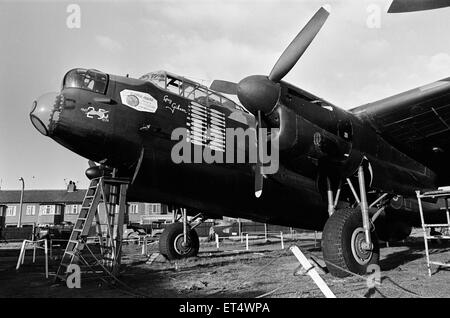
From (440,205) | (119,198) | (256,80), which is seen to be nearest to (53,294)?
(119,198)

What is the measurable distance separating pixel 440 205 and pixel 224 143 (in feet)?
27.5

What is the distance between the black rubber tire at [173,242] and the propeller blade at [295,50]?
771 centimetres

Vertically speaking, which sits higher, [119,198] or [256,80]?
[256,80]

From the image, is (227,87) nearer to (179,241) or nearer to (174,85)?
(174,85)

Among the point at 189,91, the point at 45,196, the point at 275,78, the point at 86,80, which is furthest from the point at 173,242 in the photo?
the point at 45,196

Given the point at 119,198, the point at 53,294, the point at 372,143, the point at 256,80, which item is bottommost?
the point at 53,294

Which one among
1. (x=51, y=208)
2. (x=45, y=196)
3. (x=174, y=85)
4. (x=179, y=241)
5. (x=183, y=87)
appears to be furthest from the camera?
(x=45, y=196)

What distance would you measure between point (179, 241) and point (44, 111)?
23.9ft

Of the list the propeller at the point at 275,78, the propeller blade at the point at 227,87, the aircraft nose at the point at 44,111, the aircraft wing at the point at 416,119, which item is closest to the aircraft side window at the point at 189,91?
the propeller blade at the point at 227,87

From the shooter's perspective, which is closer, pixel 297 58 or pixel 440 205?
pixel 297 58

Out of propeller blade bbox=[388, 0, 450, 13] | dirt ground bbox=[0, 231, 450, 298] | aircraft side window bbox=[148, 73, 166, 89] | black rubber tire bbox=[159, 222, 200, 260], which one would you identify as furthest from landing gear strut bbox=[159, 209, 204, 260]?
propeller blade bbox=[388, 0, 450, 13]

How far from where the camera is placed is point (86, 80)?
8.22m
